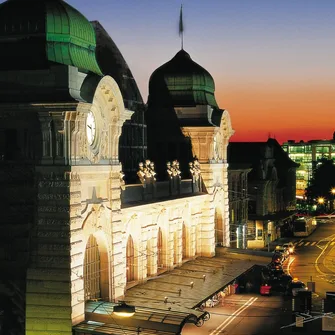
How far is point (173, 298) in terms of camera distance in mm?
47281

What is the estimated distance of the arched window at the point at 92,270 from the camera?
43466mm

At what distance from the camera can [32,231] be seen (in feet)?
133

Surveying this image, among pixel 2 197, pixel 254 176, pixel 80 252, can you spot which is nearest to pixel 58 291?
pixel 80 252

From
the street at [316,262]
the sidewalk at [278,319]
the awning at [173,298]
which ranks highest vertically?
the awning at [173,298]

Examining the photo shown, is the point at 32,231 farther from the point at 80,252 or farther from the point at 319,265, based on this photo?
the point at 319,265

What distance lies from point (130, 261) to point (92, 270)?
714 cm

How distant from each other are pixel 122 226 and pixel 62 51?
11.5 meters

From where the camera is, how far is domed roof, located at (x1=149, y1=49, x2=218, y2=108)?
6769 cm

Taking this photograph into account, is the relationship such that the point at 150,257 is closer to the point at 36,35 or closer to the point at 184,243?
the point at 184,243

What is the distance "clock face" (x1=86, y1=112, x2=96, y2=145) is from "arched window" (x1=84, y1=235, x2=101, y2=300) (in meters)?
5.44

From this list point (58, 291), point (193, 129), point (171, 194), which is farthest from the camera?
point (193, 129)

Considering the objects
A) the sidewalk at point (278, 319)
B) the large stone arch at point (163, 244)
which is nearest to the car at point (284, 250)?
the sidewalk at point (278, 319)

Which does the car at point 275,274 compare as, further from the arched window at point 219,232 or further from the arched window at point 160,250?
the arched window at point 160,250

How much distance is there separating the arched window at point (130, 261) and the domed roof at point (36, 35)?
13.6 meters
